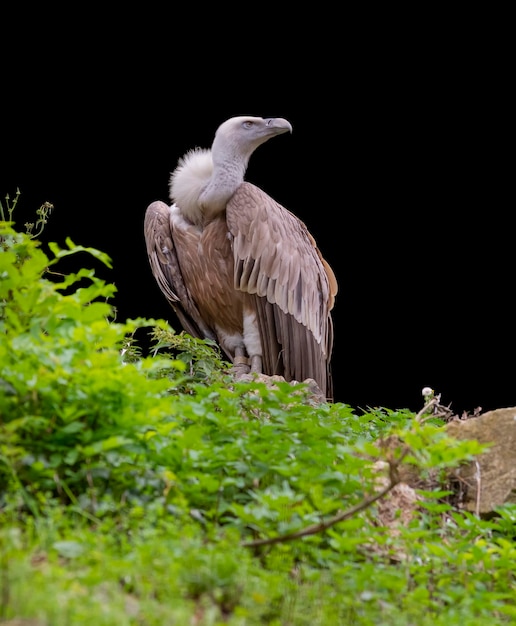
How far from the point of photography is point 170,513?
3.21 meters

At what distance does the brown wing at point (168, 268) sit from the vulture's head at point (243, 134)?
2.15 feet

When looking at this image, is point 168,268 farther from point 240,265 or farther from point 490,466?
point 490,466

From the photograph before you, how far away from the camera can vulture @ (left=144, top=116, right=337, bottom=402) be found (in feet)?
23.5

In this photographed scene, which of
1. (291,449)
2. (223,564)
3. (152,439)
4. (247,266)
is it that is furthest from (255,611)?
(247,266)

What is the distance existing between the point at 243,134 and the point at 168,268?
1155 mm

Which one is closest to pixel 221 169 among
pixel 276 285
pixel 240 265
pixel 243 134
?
pixel 243 134

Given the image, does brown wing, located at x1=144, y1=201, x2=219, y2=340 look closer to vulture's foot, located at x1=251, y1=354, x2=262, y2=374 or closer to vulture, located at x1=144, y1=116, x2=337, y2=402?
vulture, located at x1=144, y1=116, x2=337, y2=402

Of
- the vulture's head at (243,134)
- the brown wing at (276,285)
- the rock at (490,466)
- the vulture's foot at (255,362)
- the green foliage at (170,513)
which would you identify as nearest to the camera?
the green foliage at (170,513)

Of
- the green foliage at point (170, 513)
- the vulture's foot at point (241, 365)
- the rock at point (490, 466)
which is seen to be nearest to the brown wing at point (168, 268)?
the vulture's foot at point (241, 365)

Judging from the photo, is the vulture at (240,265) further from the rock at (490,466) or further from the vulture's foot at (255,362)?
the rock at (490,466)

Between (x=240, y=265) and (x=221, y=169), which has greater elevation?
(x=221, y=169)

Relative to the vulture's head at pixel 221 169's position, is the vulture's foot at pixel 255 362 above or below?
below

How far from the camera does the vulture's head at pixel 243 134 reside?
741cm

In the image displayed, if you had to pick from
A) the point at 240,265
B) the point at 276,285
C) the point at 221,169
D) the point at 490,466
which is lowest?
the point at 490,466
